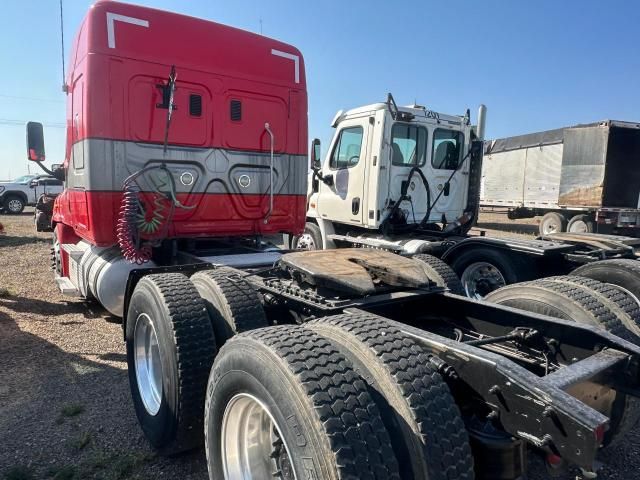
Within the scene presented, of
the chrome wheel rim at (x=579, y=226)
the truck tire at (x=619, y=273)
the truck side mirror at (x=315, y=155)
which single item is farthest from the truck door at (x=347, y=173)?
the chrome wheel rim at (x=579, y=226)

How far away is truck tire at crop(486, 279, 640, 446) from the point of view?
250cm

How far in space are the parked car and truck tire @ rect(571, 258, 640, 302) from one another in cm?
2320

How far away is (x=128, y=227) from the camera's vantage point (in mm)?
4336

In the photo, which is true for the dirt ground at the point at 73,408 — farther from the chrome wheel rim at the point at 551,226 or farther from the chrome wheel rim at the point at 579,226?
the chrome wheel rim at the point at 551,226

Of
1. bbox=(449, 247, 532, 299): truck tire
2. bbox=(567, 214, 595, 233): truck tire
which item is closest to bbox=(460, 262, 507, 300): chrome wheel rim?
bbox=(449, 247, 532, 299): truck tire

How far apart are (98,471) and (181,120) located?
313 cm

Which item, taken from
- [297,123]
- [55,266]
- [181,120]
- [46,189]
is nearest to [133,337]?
[181,120]

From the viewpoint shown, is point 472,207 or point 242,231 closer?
point 242,231

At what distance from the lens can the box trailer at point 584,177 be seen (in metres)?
14.0

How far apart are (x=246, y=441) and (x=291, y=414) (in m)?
0.68

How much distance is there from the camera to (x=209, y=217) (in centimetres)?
497

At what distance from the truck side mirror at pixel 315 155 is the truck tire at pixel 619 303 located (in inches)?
197

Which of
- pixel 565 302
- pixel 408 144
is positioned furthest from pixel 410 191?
pixel 565 302

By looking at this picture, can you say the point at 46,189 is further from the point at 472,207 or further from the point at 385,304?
the point at 385,304
